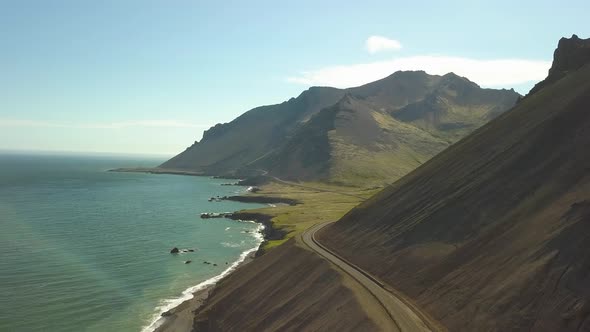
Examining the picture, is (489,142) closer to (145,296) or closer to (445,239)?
(445,239)

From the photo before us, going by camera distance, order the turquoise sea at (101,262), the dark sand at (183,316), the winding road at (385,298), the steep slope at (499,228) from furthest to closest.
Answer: the turquoise sea at (101,262)
the dark sand at (183,316)
the winding road at (385,298)
the steep slope at (499,228)

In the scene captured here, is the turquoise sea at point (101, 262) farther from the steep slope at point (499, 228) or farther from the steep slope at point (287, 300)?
the steep slope at point (499, 228)

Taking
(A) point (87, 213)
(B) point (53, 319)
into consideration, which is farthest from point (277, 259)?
(A) point (87, 213)

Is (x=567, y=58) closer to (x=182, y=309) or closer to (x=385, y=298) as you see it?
(x=385, y=298)

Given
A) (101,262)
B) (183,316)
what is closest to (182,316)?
(183,316)

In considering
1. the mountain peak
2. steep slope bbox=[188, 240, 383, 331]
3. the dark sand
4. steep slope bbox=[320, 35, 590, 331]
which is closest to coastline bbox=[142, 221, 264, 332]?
the dark sand

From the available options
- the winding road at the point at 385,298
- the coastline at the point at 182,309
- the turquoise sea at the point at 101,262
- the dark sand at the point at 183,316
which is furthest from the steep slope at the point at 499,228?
the turquoise sea at the point at 101,262
